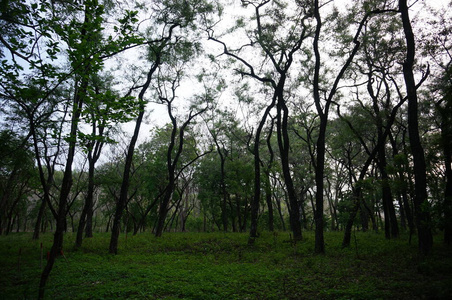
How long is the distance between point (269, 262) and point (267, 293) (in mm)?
3960

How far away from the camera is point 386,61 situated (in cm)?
1459

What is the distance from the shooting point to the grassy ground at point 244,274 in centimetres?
681

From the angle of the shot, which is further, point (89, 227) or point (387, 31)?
point (89, 227)

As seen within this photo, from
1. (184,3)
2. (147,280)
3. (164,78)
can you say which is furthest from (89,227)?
(184,3)

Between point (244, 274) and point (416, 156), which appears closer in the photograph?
point (244, 274)

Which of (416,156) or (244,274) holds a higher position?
(416,156)

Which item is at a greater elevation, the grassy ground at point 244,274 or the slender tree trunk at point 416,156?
the slender tree trunk at point 416,156

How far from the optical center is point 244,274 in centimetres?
893

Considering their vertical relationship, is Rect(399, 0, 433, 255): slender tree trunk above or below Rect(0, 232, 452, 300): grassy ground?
above

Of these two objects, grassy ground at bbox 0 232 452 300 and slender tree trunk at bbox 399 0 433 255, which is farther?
slender tree trunk at bbox 399 0 433 255

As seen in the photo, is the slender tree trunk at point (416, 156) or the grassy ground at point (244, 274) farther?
the slender tree trunk at point (416, 156)

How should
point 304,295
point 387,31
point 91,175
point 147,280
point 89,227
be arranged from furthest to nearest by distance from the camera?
point 89,227
point 91,175
point 387,31
point 147,280
point 304,295

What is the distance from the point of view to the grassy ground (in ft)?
22.4

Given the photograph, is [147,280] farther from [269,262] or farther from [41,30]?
[41,30]
